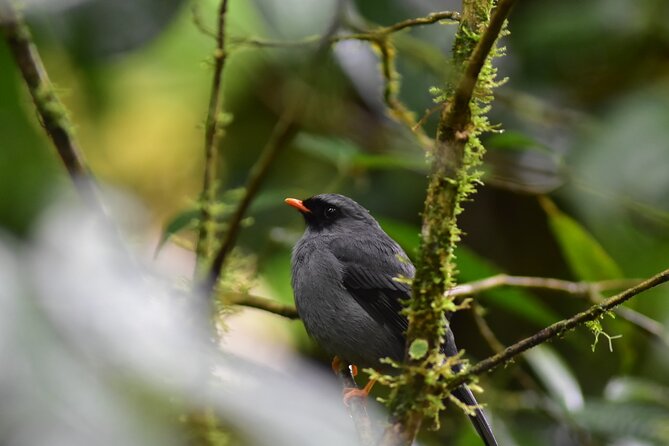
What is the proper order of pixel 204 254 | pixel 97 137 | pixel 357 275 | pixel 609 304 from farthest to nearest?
pixel 97 137 → pixel 357 275 → pixel 204 254 → pixel 609 304

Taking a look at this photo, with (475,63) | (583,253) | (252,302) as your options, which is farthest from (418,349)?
(583,253)

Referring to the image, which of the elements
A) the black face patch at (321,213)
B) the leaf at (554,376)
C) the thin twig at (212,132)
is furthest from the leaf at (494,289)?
the thin twig at (212,132)

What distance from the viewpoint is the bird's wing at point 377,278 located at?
10.0ft

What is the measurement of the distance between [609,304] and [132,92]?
3.90 metres

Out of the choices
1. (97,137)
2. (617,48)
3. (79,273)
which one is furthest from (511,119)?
(79,273)

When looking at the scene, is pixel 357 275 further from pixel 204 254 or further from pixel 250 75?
pixel 250 75

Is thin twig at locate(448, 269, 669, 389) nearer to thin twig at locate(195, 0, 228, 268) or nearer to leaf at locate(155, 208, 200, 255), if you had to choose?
thin twig at locate(195, 0, 228, 268)

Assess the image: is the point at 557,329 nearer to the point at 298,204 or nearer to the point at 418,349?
the point at 418,349

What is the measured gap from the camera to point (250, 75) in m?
4.95

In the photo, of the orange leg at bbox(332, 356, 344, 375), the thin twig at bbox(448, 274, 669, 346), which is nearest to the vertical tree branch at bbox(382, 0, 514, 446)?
the thin twig at bbox(448, 274, 669, 346)

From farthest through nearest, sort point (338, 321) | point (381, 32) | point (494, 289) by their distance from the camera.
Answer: point (494, 289), point (338, 321), point (381, 32)

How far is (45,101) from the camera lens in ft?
8.03

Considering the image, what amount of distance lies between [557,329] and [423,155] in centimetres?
261

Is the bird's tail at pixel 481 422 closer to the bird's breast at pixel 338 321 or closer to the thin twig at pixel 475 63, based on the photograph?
the bird's breast at pixel 338 321
